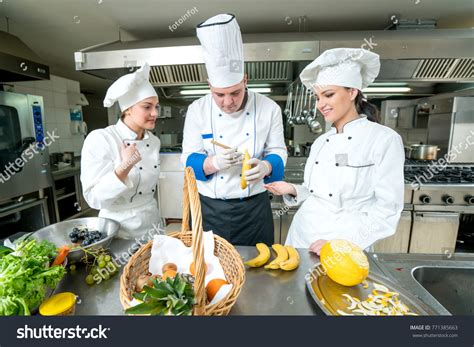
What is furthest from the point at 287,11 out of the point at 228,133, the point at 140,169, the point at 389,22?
the point at 140,169

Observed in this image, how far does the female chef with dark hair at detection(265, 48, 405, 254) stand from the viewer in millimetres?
1038

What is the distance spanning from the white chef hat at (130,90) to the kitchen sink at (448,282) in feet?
4.56

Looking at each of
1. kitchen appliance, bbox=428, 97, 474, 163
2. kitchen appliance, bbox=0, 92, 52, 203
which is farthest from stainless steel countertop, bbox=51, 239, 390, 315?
kitchen appliance, bbox=428, 97, 474, 163

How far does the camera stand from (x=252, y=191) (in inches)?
57.1

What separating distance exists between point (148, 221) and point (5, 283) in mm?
815

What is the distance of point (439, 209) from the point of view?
225cm

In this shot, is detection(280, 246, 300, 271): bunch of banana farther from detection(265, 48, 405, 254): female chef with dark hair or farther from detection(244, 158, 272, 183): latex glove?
detection(244, 158, 272, 183): latex glove

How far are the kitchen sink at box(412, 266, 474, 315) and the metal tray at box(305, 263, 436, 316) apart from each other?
26 cm

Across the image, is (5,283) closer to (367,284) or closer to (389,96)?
(367,284)

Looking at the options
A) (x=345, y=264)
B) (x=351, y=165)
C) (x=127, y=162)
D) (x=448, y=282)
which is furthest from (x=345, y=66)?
(x=127, y=162)

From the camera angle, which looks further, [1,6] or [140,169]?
[1,6]

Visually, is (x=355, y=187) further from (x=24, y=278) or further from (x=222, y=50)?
(x=24, y=278)

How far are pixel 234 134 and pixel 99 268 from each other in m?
0.94

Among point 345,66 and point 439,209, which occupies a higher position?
point 345,66
